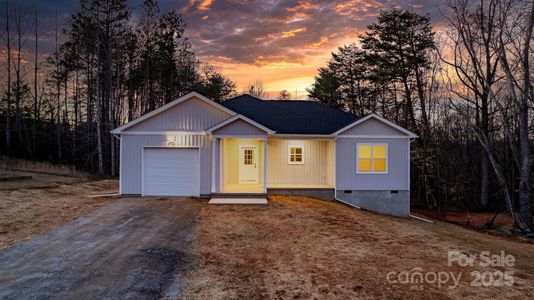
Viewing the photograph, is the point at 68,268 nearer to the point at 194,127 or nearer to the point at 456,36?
the point at 194,127

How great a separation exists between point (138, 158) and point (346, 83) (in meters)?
21.9

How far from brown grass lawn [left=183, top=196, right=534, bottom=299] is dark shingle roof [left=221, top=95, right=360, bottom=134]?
17.6 ft

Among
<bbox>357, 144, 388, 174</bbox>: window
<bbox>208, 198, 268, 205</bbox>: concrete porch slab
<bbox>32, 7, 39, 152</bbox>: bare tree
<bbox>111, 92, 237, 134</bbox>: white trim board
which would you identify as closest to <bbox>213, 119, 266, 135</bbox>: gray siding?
<bbox>111, 92, 237, 134</bbox>: white trim board

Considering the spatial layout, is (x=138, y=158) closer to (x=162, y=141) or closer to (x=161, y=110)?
(x=162, y=141)

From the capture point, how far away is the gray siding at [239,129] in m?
12.7

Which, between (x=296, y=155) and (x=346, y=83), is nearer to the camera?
(x=296, y=155)

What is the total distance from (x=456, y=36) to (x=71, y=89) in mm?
32415

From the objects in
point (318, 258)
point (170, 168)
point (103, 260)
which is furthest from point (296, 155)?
point (103, 260)

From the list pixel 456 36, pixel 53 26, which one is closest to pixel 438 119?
pixel 456 36

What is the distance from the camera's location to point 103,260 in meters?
5.86

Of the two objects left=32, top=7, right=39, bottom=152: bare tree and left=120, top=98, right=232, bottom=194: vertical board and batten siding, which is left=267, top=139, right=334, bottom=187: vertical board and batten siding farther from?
left=32, top=7, right=39, bottom=152: bare tree

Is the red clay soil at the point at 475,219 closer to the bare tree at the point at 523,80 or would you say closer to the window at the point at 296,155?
the bare tree at the point at 523,80

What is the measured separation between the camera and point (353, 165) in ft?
46.0

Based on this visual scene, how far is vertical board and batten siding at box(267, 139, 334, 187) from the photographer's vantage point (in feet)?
49.9
